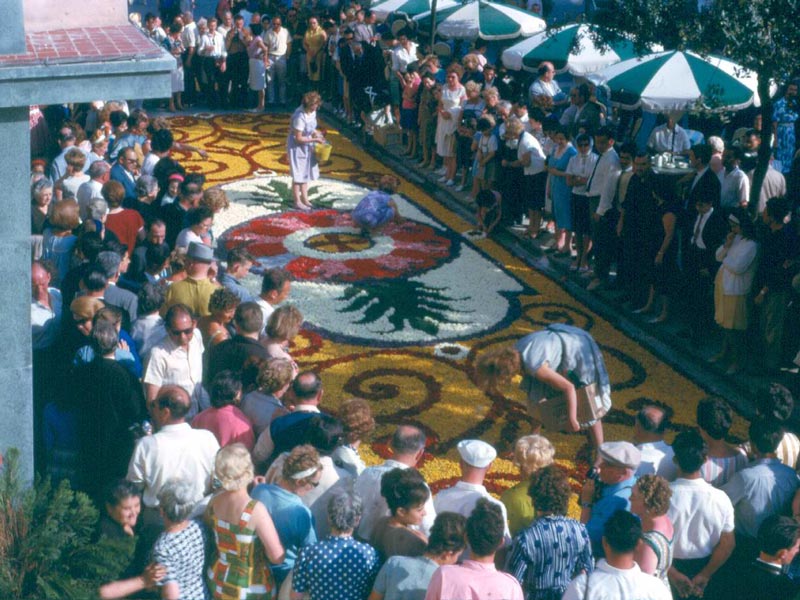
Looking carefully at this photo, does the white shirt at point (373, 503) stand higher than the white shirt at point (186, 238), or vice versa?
the white shirt at point (373, 503)

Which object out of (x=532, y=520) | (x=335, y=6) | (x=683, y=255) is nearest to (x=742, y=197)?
(x=683, y=255)

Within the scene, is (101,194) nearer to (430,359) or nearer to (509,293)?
(430,359)

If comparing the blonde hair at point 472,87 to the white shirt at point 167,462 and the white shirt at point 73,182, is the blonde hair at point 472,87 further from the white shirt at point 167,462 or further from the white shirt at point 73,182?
the white shirt at point 167,462

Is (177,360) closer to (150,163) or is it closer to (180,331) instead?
(180,331)

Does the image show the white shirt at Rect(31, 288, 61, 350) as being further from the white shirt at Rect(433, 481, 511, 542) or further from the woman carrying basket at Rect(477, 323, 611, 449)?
the white shirt at Rect(433, 481, 511, 542)

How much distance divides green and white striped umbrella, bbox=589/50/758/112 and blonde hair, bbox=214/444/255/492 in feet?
29.8

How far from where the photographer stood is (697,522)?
601 cm

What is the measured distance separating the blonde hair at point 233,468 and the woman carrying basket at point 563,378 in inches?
95.5

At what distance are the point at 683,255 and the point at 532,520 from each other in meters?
5.36

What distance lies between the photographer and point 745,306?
9594mm

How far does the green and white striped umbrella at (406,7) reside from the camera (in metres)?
21.2

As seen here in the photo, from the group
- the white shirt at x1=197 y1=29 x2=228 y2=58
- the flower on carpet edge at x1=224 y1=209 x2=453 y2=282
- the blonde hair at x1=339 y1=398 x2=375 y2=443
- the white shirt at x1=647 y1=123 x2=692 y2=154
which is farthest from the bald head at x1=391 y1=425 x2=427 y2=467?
the white shirt at x1=197 y1=29 x2=228 y2=58

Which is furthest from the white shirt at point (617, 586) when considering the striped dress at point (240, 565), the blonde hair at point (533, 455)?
→ the striped dress at point (240, 565)

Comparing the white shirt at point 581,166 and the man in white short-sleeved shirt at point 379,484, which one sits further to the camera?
the white shirt at point 581,166
